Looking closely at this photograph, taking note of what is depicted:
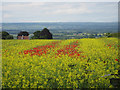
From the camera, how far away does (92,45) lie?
4707 mm

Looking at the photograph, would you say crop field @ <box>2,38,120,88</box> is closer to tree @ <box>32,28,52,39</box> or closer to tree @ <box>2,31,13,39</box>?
tree @ <box>2,31,13,39</box>

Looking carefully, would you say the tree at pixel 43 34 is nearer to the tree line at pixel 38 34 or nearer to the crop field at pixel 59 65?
the tree line at pixel 38 34

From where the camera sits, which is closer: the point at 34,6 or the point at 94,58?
the point at 94,58

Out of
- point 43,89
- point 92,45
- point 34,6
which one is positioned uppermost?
point 34,6

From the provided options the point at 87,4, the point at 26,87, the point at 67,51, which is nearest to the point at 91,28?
the point at 87,4

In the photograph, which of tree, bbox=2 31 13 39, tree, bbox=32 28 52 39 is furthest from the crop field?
tree, bbox=32 28 52 39

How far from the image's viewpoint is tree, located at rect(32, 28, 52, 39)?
190 inches

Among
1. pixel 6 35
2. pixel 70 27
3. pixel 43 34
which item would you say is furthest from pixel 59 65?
pixel 6 35

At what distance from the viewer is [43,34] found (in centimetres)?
499

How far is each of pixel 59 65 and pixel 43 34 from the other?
1690 millimetres

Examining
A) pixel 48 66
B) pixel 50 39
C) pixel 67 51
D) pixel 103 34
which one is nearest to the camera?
pixel 48 66

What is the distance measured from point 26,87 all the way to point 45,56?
1.04 metres

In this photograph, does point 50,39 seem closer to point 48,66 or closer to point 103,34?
point 48,66

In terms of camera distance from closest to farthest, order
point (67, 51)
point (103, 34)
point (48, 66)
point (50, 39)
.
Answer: point (48, 66) < point (67, 51) < point (103, 34) < point (50, 39)
